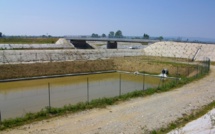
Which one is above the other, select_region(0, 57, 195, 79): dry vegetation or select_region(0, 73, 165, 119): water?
select_region(0, 57, 195, 79): dry vegetation

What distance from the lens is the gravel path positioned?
1229 cm

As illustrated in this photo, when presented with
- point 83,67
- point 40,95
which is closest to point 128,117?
point 40,95

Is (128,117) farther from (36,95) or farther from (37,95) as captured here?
(36,95)

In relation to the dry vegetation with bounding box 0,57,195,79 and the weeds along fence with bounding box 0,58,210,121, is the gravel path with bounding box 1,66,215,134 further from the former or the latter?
the dry vegetation with bounding box 0,57,195,79

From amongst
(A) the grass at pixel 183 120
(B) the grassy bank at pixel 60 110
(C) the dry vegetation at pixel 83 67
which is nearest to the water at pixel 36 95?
(C) the dry vegetation at pixel 83 67

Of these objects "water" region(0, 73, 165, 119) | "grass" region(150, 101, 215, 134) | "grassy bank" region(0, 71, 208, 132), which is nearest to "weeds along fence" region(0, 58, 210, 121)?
"water" region(0, 73, 165, 119)

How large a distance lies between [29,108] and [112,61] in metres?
32.2

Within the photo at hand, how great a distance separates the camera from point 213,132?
386 inches

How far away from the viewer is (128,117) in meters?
14.3

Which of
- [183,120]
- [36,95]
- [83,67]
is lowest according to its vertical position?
[36,95]

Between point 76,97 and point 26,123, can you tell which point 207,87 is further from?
point 26,123

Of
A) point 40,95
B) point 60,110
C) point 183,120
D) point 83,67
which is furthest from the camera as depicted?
point 83,67

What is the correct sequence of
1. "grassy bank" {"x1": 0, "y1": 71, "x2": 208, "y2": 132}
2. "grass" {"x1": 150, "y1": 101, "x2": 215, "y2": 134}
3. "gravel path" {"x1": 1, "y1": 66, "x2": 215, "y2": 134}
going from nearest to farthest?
"grass" {"x1": 150, "y1": 101, "x2": 215, "y2": 134} → "gravel path" {"x1": 1, "y1": 66, "x2": 215, "y2": 134} → "grassy bank" {"x1": 0, "y1": 71, "x2": 208, "y2": 132}

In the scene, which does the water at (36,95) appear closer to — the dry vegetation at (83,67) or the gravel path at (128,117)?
the dry vegetation at (83,67)
